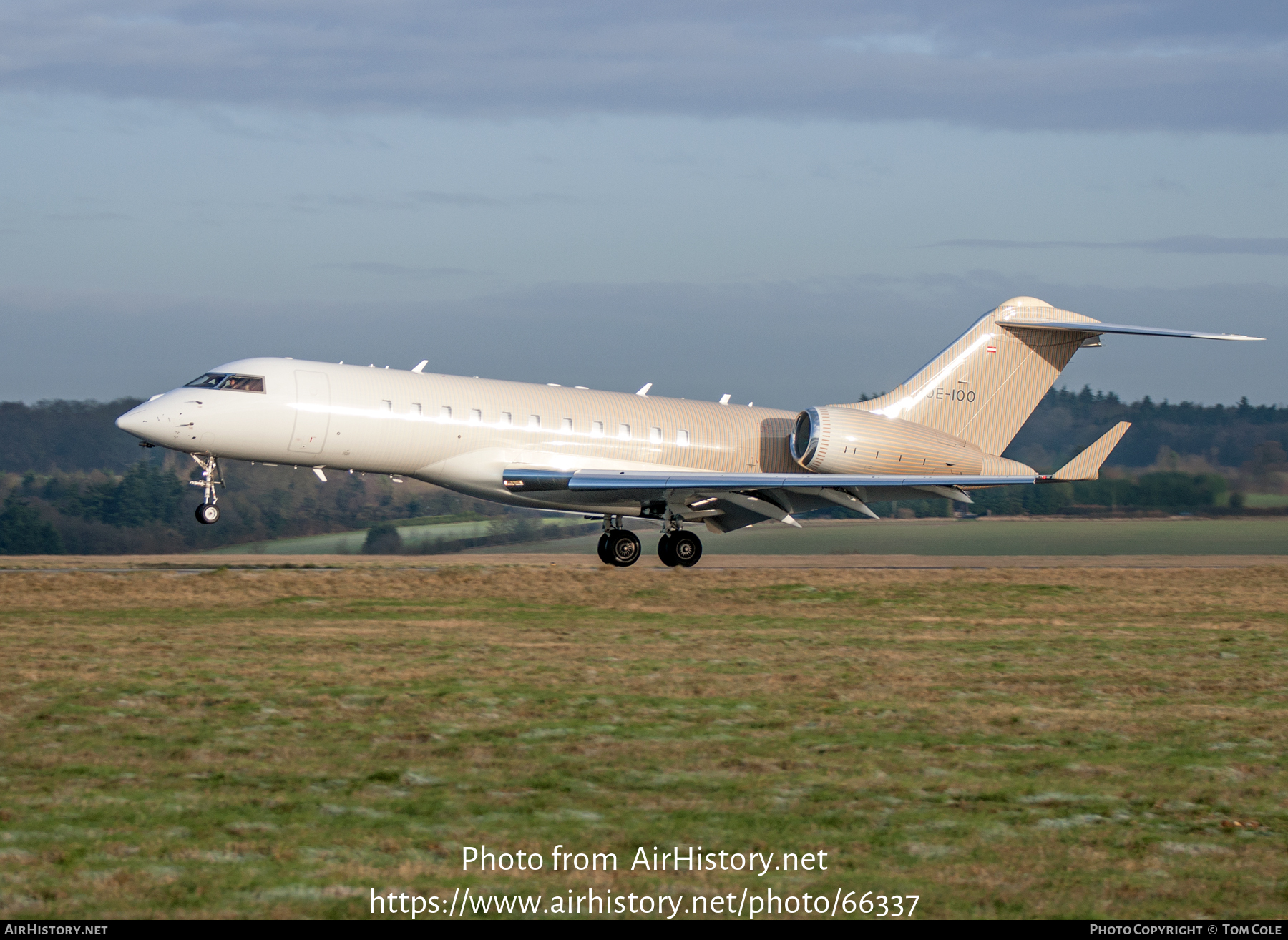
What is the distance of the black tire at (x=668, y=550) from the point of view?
2772 centimetres

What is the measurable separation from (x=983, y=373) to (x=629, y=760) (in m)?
23.1

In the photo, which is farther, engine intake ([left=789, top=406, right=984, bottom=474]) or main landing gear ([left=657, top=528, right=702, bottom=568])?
main landing gear ([left=657, top=528, right=702, bottom=568])

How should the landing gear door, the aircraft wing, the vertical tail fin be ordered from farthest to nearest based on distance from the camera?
the vertical tail fin → the aircraft wing → the landing gear door

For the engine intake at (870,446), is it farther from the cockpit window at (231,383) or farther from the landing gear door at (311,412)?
the cockpit window at (231,383)

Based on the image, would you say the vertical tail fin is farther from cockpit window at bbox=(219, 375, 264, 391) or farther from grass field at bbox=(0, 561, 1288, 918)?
cockpit window at bbox=(219, 375, 264, 391)

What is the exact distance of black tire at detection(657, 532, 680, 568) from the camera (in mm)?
27719

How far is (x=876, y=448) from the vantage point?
27.7 meters

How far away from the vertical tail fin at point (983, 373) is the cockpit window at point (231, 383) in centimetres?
1376

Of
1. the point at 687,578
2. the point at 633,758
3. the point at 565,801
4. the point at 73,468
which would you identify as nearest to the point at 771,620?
the point at 687,578

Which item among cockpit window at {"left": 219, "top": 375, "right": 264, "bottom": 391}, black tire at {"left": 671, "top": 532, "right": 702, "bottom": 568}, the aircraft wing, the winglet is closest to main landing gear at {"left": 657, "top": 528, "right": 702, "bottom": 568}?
black tire at {"left": 671, "top": 532, "right": 702, "bottom": 568}

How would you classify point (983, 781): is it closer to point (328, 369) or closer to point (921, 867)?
point (921, 867)

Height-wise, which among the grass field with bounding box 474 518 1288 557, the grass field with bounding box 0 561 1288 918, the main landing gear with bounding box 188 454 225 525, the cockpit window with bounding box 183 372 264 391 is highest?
the cockpit window with bounding box 183 372 264 391

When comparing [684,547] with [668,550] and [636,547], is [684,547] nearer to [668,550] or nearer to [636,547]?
[668,550]

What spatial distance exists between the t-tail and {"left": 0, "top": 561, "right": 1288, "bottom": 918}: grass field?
40.6 feet
